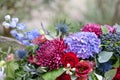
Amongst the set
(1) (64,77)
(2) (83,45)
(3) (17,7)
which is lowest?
(1) (64,77)

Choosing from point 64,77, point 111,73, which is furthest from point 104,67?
point 64,77

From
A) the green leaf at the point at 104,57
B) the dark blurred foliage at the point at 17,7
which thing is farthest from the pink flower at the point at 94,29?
the dark blurred foliage at the point at 17,7

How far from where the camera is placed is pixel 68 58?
50.3 inches

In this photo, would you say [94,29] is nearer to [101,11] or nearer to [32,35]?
[32,35]

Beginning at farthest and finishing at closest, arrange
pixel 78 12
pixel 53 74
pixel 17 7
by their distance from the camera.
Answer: pixel 78 12, pixel 17 7, pixel 53 74

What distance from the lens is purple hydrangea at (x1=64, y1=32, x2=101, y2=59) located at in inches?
50.7

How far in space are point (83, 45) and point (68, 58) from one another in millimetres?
71

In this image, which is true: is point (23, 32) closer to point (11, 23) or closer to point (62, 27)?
point (11, 23)

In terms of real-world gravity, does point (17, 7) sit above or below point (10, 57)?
above

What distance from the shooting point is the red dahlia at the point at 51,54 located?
128 cm

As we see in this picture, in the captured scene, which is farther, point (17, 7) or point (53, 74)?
point (17, 7)

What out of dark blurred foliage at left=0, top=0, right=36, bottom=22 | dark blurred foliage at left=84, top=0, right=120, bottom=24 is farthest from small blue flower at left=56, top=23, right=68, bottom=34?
dark blurred foliage at left=84, top=0, right=120, bottom=24

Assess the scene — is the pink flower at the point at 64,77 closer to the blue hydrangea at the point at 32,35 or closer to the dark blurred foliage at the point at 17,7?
the blue hydrangea at the point at 32,35

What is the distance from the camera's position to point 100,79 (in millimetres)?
1294
